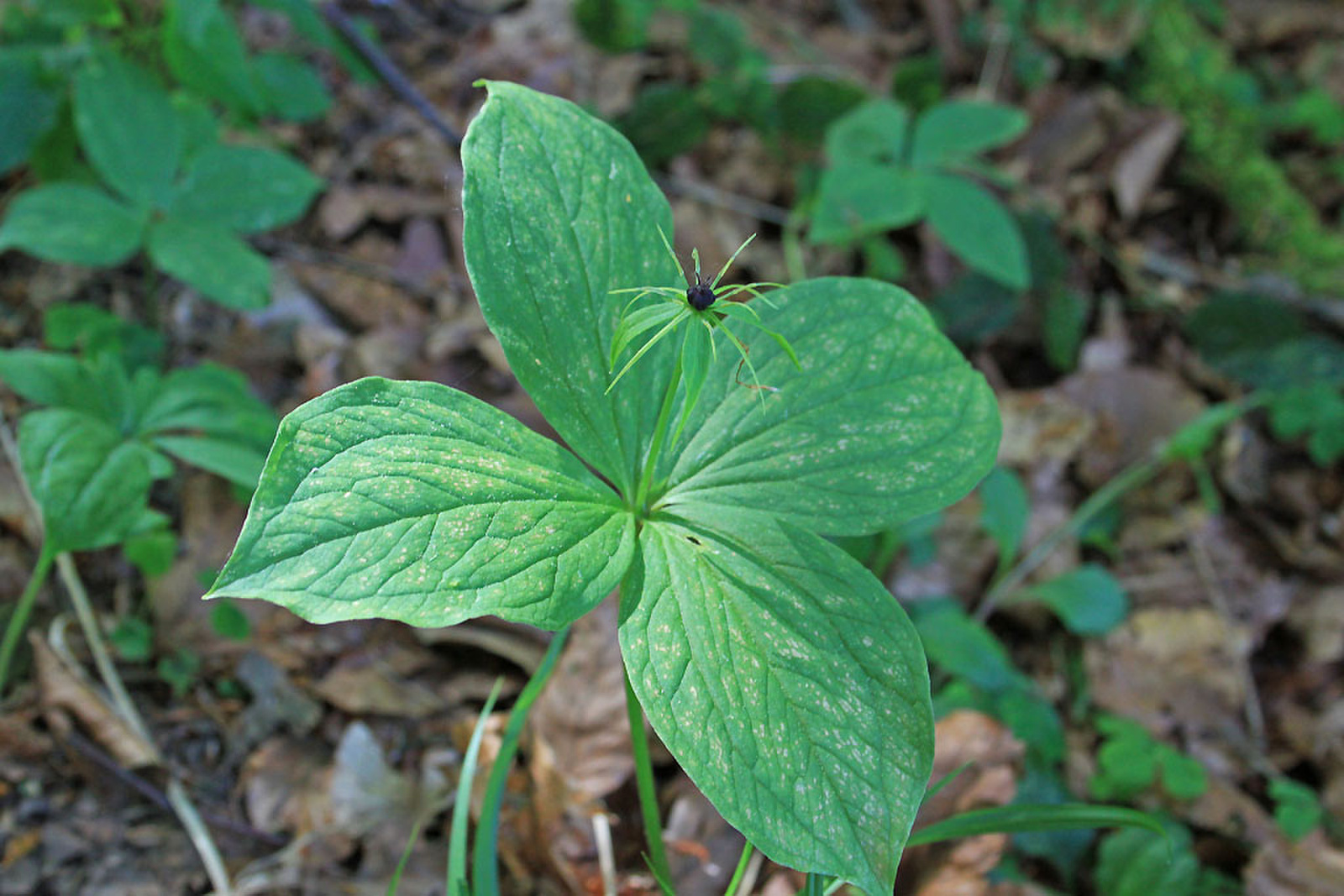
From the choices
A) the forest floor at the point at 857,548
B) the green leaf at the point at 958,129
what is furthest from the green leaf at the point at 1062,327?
the green leaf at the point at 958,129

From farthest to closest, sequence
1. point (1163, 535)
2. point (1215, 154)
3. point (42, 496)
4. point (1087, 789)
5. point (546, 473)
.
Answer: point (1215, 154) < point (1163, 535) < point (1087, 789) < point (42, 496) < point (546, 473)

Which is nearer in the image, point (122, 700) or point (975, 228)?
point (122, 700)

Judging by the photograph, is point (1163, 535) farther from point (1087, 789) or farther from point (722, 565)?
point (722, 565)

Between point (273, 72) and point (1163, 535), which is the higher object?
point (273, 72)

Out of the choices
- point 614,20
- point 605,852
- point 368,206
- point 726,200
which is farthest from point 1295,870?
point 614,20

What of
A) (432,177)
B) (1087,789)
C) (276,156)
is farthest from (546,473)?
(432,177)

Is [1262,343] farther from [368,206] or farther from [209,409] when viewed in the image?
[209,409]
